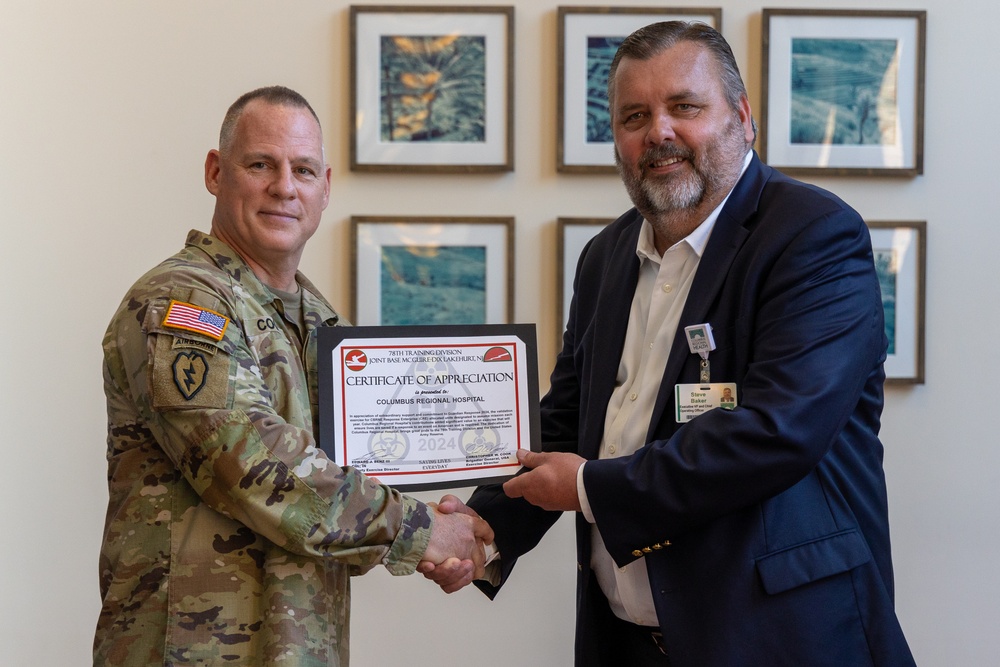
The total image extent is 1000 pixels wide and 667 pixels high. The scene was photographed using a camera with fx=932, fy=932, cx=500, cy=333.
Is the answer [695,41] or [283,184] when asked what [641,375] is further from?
[283,184]

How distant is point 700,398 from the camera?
189 centimetres

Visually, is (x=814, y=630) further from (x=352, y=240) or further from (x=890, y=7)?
(x=890, y=7)

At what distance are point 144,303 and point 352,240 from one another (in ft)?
4.12

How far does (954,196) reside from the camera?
312cm

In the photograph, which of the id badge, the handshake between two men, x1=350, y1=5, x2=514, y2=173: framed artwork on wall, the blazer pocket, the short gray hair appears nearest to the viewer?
the blazer pocket

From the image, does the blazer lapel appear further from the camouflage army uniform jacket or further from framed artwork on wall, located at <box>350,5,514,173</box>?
framed artwork on wall, located at <box>350,5,514,173</box>

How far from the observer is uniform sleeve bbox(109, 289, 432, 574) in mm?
1790

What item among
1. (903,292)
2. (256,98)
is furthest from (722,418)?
(903,292)

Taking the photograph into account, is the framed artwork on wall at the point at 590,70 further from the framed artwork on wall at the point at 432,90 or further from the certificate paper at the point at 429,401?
the certificate paper at the point at 429,401

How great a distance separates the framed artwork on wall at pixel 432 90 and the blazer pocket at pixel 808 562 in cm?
170

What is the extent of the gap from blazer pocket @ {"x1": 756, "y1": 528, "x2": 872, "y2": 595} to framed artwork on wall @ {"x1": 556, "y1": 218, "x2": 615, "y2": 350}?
1430mm

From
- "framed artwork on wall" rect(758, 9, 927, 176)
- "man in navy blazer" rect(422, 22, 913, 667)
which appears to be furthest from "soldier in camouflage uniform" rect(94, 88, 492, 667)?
"framed artwork on wall" rect(758, 9, 927, 176)

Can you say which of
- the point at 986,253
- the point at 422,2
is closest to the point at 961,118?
the point at 986,253

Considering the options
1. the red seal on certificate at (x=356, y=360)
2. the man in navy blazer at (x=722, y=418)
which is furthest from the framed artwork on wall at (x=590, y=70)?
the red seal on certificate at (x=356, y=360)
